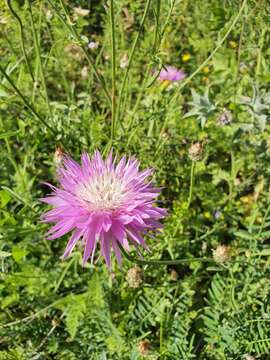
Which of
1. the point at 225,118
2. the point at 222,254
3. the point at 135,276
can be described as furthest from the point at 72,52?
the point at 222,254

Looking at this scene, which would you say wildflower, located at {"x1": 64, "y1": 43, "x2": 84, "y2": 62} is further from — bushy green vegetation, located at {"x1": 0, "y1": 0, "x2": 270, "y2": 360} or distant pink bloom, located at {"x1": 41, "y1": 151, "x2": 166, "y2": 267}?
distant pink bloom, located at {"x1": 41, "y1": 151, "x2": 166, "y2": 267}

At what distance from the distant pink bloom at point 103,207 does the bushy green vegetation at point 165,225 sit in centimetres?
22

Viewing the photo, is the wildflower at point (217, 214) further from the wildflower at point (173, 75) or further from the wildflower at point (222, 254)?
the wildflower at point (173, 75)

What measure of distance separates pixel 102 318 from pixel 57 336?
19 centimetres

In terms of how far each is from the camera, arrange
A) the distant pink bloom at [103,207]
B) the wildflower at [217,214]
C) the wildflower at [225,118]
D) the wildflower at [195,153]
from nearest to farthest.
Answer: the distant pink bloom at [103,207]
the wildflower at [195,153]
the wildflower at [217,214]
the wildflower at [225,118]

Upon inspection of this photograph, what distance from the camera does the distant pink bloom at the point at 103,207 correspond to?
1063 millimetres

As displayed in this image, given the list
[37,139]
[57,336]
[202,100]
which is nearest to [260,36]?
[202,100]

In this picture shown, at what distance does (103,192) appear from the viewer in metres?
1.20

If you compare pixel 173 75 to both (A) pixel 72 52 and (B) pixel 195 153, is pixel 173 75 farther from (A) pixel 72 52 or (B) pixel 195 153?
(B) pixel 195 153

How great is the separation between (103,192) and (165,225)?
1.67 ft

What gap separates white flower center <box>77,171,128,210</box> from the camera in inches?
45.6

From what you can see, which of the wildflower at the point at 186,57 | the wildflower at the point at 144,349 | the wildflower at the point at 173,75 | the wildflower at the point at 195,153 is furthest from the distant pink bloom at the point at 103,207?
the wildflower at the point at 186,57

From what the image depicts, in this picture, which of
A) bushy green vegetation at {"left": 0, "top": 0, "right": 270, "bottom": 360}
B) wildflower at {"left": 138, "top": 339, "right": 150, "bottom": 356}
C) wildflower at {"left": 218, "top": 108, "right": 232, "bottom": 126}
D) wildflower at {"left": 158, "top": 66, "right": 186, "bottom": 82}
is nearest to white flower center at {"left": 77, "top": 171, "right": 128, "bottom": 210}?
bushy green vegetation at {"left": 0, "top": 0, "right": 270, "bottom": 360}

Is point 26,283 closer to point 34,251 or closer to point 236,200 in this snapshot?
point 34,251
